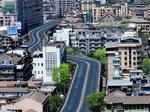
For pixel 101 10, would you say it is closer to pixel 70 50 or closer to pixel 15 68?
pixel 70 50

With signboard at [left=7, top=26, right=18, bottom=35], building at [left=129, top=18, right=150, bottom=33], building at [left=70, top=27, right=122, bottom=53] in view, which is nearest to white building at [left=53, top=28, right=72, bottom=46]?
building at [left=70, top=27, right=122, bottom=53]

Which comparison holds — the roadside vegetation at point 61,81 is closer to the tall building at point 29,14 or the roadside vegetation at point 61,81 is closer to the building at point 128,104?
the building at point 128,104

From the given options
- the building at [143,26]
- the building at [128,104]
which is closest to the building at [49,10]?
the building at [143,26]

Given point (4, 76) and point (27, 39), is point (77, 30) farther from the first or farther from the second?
point (4, 76)

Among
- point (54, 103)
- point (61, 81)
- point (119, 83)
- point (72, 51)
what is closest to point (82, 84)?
point (61, 81)

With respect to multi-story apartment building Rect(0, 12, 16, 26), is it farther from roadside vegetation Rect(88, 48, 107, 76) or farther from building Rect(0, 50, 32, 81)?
building Rect(0, 50, 32, 81)
